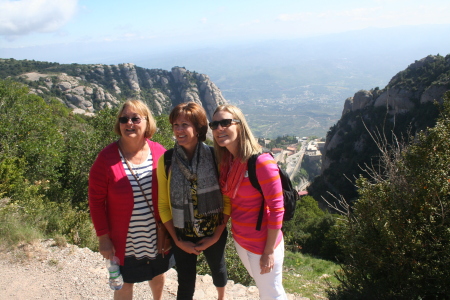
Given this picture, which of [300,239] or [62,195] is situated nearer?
[62,195]

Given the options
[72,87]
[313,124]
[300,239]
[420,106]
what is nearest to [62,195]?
[300,239]

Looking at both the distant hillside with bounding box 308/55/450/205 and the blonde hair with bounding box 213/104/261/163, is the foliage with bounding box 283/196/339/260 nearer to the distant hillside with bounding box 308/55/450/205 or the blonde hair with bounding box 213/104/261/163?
the blonde hair with bounding box 213/104/261/163

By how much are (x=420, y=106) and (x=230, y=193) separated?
43.2 m

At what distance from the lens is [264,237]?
235cm

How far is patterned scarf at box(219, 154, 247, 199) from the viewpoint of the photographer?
226 cm

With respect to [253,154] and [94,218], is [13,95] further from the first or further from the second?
[253,154]

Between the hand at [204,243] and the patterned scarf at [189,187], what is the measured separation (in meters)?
0.21

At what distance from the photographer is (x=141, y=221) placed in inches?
101

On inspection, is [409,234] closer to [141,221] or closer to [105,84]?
[141,221]

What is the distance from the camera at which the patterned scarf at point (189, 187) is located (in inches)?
93.6

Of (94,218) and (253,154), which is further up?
(253,154)

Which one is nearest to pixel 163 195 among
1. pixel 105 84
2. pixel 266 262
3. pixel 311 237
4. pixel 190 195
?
pixel 190 195

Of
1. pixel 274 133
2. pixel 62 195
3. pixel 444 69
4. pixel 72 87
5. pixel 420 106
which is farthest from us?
pixel 274 133

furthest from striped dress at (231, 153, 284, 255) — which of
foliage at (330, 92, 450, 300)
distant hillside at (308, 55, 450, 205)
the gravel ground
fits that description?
distant hillside at (308, 55, 450, 205)
